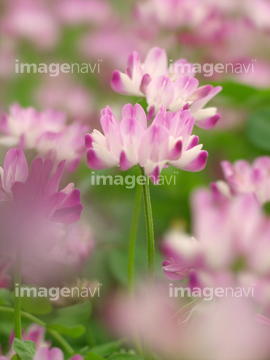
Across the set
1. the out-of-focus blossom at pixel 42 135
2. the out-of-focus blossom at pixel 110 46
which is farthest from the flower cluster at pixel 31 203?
the out-of-focus blossom at pixel 110 46

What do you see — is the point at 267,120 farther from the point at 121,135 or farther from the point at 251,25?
the point at 121,135

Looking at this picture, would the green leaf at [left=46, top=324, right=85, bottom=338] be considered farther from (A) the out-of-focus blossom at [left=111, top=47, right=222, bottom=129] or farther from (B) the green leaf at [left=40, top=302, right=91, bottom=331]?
(A) the out-of-focus blossom at [left=111, top=47, right=222, bottom=129]

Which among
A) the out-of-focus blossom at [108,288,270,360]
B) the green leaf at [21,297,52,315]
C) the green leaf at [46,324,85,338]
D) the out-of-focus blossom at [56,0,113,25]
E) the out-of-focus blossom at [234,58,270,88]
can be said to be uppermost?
the out-of-focus blossom at [56,0,113,25]

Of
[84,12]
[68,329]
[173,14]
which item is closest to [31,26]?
[84,12]

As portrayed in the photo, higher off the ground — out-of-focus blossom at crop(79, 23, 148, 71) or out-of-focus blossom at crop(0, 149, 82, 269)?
out-of-focus blossom at crop(79, 23, 148, 71)

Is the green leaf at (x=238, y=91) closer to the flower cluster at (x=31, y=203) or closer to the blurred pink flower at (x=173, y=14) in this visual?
the blurred pink flower at (x=173, y=14)

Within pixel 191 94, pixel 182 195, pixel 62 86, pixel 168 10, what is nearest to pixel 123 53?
pixel 62 86

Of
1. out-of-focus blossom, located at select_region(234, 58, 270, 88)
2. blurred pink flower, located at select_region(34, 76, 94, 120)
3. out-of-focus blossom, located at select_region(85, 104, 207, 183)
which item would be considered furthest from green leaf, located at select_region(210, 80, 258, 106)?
out-of-focus blossom, located at select_region(85, 104, 207, 183)

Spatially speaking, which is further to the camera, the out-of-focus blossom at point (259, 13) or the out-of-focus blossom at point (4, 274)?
the out-of-focus blossom at point (259, 13)
